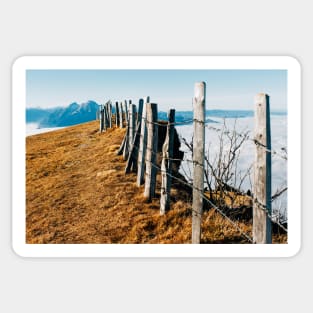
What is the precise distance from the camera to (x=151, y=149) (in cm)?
553

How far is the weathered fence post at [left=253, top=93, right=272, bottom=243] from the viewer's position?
11.9ft

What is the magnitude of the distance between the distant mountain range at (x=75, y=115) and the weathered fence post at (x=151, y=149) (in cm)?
35

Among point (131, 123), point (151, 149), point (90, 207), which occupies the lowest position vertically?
point (90, 207)

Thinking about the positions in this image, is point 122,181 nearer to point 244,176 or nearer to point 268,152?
point 244,176

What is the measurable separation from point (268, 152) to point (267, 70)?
101cm

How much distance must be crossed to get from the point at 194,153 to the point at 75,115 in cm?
123

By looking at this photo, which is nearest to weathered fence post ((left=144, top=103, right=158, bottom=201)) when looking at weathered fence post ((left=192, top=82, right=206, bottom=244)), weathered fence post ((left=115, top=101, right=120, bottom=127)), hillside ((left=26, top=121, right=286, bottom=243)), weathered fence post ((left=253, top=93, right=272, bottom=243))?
hillside ((left=26, top=121, right=286, bottom=243))

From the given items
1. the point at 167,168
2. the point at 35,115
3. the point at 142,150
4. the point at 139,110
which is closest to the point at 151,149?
the point at 142,150

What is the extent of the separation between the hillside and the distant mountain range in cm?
21

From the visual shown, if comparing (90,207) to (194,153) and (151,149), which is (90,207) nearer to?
(151,149)

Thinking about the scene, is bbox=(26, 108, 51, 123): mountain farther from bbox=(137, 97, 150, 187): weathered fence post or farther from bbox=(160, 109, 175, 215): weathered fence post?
bbox=(137, 97, 150, 187): weathered fence post

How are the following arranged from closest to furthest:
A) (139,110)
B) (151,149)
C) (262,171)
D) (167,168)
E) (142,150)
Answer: (262,171) → (167,168) → (151,149) → (142,150) → (139,110)
